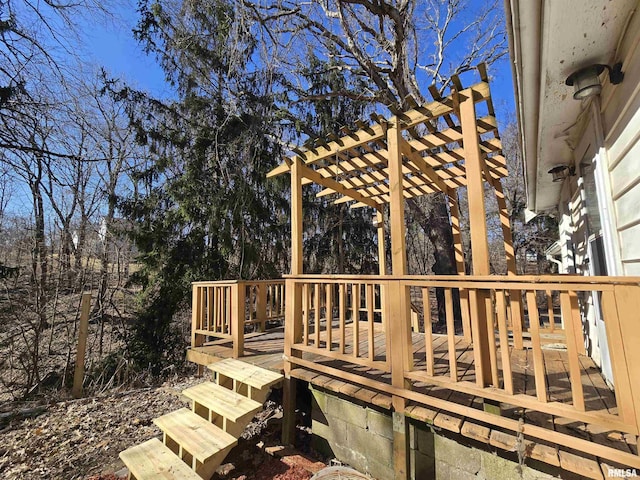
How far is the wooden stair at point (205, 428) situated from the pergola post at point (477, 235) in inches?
78.0

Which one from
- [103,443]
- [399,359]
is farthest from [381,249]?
[103,443]

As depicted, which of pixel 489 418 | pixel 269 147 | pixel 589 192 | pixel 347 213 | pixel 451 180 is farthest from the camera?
pixel 347 213

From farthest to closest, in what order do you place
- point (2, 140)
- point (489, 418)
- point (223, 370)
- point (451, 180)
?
1. point (451, 180)
2. point (2, 140)
3. point (223, 370)
4. point (489, 418)

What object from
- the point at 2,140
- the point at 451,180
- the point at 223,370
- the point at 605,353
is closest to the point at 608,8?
the point at 605,353

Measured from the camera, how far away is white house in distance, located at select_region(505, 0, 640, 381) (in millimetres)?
1717

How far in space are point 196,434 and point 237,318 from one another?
1473mm

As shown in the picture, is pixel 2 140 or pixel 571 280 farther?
pixel 2 140

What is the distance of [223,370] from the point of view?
3.42 m

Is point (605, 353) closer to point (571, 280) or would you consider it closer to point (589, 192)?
point (589, 192)

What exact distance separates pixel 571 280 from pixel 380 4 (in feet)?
23.9

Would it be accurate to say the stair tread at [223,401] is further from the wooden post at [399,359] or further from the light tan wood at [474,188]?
the light tan wood at [474,188]

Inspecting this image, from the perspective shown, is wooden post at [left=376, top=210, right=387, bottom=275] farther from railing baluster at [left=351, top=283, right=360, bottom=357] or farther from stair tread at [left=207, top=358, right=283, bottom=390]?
stair tread at [left=207, top=358, right=283, bottom=390]

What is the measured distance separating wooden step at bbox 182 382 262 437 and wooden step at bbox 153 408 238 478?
8 cm

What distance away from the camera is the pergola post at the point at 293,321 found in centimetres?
320
